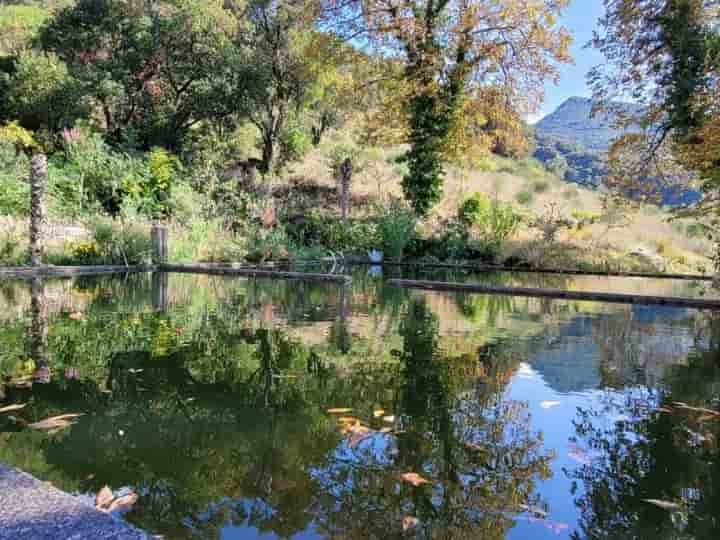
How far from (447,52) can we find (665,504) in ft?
43.5

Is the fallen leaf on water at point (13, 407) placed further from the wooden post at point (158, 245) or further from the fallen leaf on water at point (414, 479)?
the wooden post at point (158, 245)

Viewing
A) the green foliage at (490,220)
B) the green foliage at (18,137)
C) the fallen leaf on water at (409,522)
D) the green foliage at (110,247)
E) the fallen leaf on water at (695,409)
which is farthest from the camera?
the green foliage at (18,137)

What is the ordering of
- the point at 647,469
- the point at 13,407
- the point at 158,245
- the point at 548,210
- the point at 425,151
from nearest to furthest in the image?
the point at 647,469, the point at 13,407, the point at 158,245, the point at 425,151, the point at 548,210

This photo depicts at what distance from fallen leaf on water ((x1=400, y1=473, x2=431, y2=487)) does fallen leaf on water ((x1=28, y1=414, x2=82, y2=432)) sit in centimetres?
130

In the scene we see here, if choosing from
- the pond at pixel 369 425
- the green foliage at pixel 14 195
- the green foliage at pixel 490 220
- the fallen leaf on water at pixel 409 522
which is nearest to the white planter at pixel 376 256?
the green foliage at pixel 490 220

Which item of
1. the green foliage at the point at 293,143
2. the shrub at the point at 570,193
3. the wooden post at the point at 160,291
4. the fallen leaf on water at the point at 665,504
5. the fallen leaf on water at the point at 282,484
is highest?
the green foliage at the point at 293,143

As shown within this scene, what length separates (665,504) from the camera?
1.56 m

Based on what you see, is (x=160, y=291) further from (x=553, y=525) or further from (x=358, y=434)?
(x=553, y=525)

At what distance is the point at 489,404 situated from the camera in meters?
2.45

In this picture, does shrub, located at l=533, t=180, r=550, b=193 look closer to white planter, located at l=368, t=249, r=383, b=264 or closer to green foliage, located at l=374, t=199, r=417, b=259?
green foliage, located at l=374, t=199, r=417, b=259

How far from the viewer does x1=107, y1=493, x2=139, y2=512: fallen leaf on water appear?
1457 mm

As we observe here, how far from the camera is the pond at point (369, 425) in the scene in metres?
1.50

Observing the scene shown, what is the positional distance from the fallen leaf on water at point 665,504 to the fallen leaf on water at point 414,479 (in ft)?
2.13

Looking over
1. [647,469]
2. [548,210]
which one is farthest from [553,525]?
[548,210]
